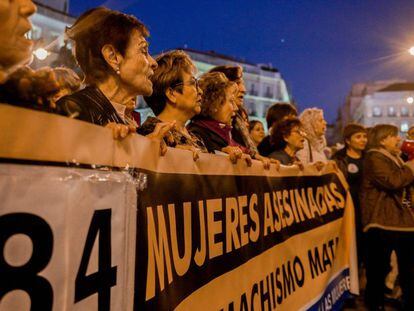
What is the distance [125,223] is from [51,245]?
0.96 feet

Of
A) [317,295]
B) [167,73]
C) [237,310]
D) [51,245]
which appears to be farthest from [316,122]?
[51,245]

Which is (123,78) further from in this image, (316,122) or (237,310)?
(316,122)

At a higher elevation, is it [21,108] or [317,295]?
[21,108]

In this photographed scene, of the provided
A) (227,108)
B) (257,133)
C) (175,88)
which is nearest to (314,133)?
(257,133)

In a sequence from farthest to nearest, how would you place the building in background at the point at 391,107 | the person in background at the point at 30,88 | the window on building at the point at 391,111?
the window on building at the point at 391,111 → the building in background at the point at 391,107 → the person in background at the point at 30,88

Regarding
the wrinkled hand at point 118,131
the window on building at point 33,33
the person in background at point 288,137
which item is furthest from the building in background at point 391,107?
the wrinkled hand at point 118,131

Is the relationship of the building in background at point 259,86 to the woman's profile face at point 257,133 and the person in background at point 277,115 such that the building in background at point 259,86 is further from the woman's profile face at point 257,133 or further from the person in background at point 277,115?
the person in background at point 277,115

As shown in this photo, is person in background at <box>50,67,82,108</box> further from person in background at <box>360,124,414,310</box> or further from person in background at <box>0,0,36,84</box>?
person in background at <box>360,124,414,310</box>

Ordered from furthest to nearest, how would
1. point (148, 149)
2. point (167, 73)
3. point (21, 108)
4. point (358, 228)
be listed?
point (358, 228) < point (167, 73) < point (148, 149) < point (21, 108)

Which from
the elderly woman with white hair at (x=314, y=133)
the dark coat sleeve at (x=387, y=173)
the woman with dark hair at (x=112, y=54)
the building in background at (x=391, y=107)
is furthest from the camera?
the building in background at (x=391, y=107)

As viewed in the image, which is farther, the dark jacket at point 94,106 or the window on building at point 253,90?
the window on building at point 253,90

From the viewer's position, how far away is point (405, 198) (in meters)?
3.96

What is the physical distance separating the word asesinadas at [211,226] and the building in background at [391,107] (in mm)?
62450

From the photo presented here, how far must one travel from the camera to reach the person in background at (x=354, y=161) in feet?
15.1
